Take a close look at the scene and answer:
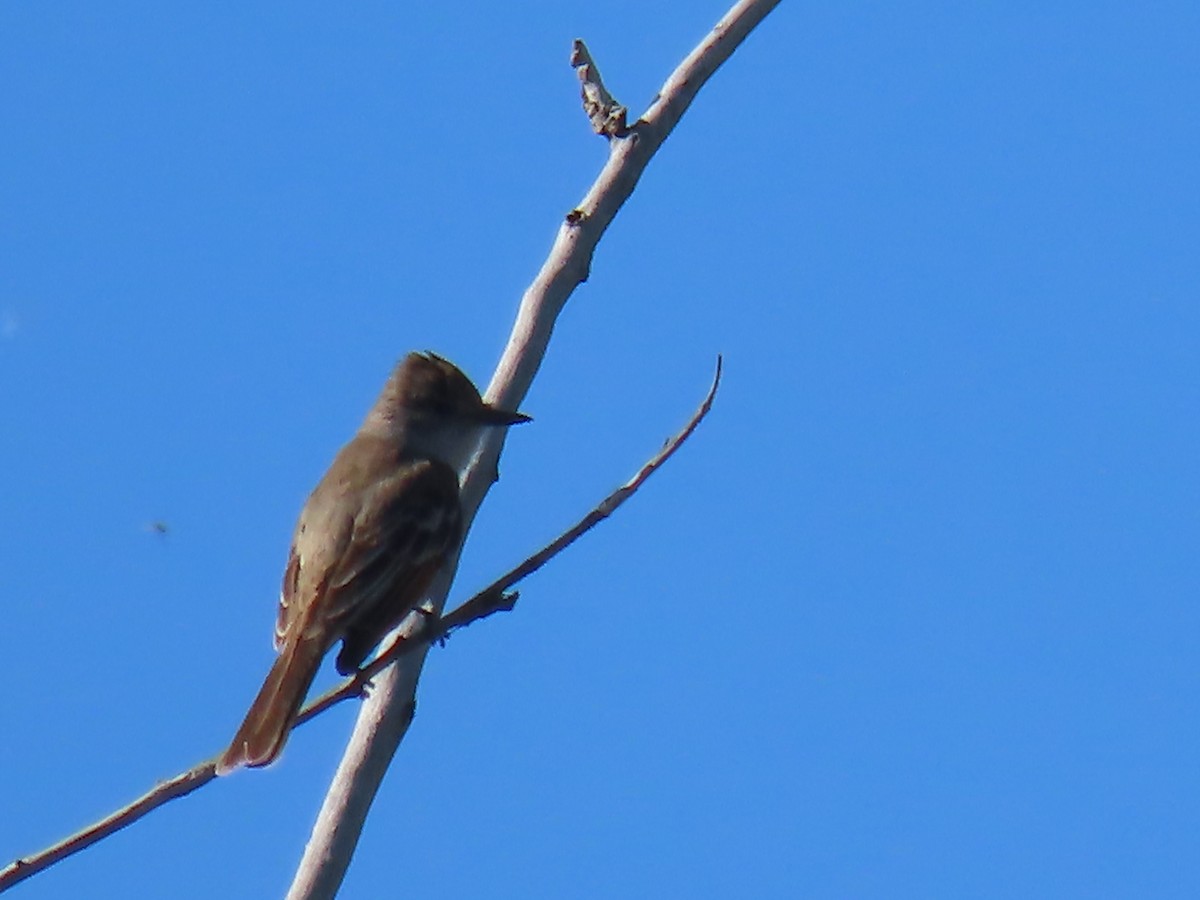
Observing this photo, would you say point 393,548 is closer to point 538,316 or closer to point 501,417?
point 501,417

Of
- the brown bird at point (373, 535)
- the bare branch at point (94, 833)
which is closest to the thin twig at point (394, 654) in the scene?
the bare branch at point (94, 833)

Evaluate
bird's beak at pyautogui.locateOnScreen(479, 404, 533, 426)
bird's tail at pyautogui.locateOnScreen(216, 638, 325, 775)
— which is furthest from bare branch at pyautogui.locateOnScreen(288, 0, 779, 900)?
bird's tail at pyautogui.locateOnScreen(216, 638, 325, 775)

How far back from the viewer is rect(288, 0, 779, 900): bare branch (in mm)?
4555

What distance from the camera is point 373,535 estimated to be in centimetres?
650

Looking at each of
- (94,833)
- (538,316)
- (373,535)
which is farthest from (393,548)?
(94,833)

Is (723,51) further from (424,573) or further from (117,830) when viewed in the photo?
(117,830)

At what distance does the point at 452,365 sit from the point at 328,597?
172 cm

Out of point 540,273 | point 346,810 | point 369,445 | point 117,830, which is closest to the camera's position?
point 117,830

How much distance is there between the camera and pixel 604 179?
17.6 feet

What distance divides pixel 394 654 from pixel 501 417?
1090 mm

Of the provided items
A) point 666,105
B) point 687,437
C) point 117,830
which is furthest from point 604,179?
point 117,830

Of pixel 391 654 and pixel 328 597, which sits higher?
pixel 328 597

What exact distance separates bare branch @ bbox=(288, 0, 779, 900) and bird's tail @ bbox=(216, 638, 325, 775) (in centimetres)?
39

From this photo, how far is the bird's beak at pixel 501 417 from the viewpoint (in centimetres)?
539
